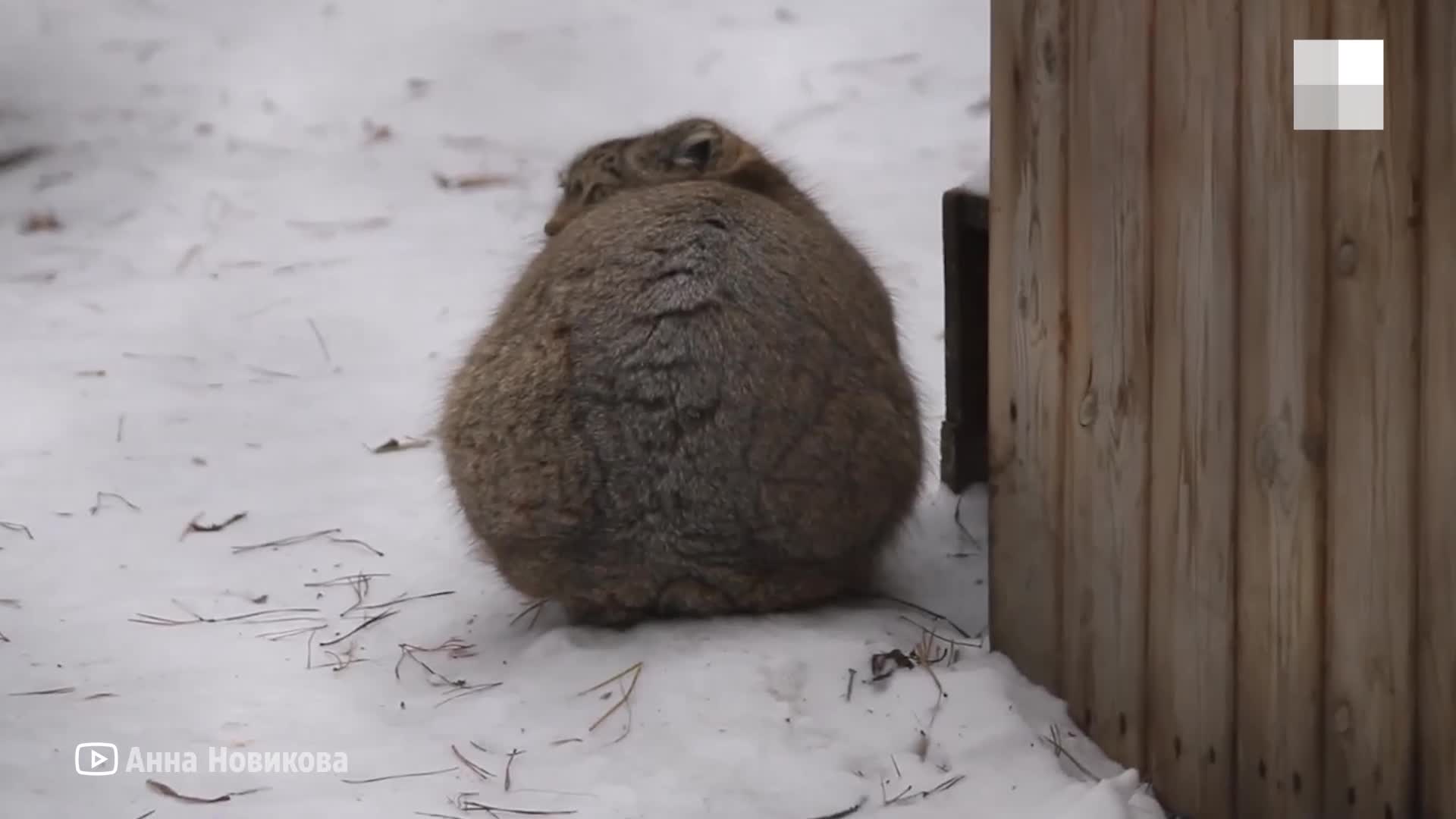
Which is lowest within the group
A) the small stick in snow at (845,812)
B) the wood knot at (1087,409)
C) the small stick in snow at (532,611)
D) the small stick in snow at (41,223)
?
the small stick in snow at (845,812)

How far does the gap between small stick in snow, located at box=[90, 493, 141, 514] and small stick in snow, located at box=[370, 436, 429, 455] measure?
0.86 metres

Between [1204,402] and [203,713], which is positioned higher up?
[1204,402]

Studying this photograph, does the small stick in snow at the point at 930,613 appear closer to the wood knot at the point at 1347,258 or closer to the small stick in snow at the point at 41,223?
the wood knot at the point at 1347,258

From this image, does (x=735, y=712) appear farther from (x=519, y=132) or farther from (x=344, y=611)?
(x=519, y=132)

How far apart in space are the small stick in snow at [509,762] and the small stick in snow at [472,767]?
0.11ft

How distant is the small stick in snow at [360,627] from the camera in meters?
4.75

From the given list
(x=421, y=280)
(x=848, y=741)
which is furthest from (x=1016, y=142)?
(x=421, y=280)

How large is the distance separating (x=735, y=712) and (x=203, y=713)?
1.32m

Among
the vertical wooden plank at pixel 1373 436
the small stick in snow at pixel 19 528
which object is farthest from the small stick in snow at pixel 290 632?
the vertical wooden plank at pixel 1373 436

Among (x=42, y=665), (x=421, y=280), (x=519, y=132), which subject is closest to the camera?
(x=42, y=665)

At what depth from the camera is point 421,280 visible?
25.4 feet

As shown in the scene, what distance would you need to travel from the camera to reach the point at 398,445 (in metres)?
6.31

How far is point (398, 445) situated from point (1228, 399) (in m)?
3.55

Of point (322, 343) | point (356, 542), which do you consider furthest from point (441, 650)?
point (322, 343)
